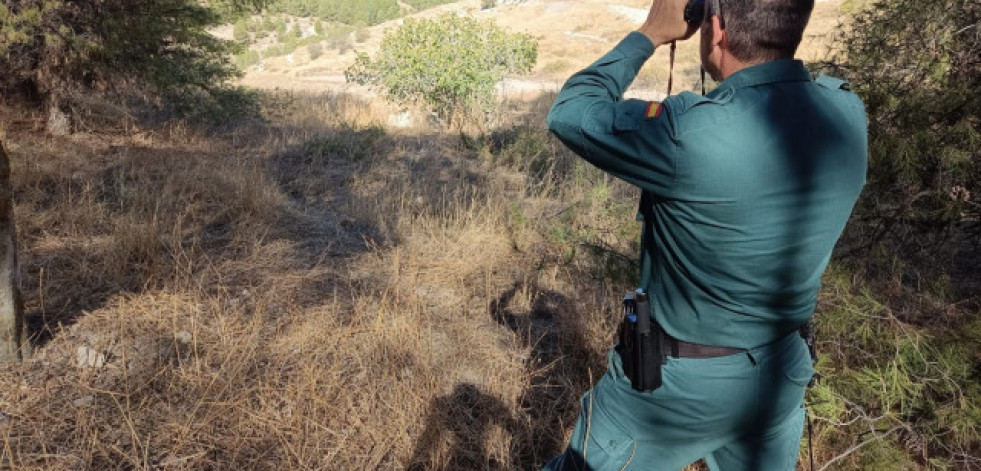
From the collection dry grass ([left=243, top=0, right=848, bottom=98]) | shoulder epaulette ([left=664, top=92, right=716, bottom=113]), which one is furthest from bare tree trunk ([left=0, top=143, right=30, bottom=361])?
dry grass ([left=243, top=0, right=848, bottom=98])

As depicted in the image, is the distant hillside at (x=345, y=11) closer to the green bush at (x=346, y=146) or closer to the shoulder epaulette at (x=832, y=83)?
Answer: the green bush at (x=346, y=146)

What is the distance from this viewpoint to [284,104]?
11359 millimetres

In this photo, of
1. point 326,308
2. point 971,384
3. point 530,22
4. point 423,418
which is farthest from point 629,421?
point 530,22

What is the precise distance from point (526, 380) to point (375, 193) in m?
3.46

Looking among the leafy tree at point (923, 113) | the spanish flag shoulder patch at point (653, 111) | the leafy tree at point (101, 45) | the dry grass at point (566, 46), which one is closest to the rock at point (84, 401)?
the spanish flag shoulder patch at point (653, 111)

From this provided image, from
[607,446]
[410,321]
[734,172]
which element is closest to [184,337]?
[410,321]

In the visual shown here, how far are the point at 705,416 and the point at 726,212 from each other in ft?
1.55

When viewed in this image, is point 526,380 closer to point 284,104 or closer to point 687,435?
point 687,435

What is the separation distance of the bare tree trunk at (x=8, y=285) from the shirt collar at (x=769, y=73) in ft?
9.21

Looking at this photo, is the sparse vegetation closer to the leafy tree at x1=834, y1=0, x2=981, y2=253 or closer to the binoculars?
the leafy tree at x1=834, y1=0, x2=981, y2=253

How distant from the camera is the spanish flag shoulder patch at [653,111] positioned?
3.57 ft

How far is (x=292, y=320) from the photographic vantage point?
309 centimetres

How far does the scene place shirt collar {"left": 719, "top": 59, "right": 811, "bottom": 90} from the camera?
3.70ft

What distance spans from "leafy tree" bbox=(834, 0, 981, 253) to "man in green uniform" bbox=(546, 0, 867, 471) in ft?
6.09
